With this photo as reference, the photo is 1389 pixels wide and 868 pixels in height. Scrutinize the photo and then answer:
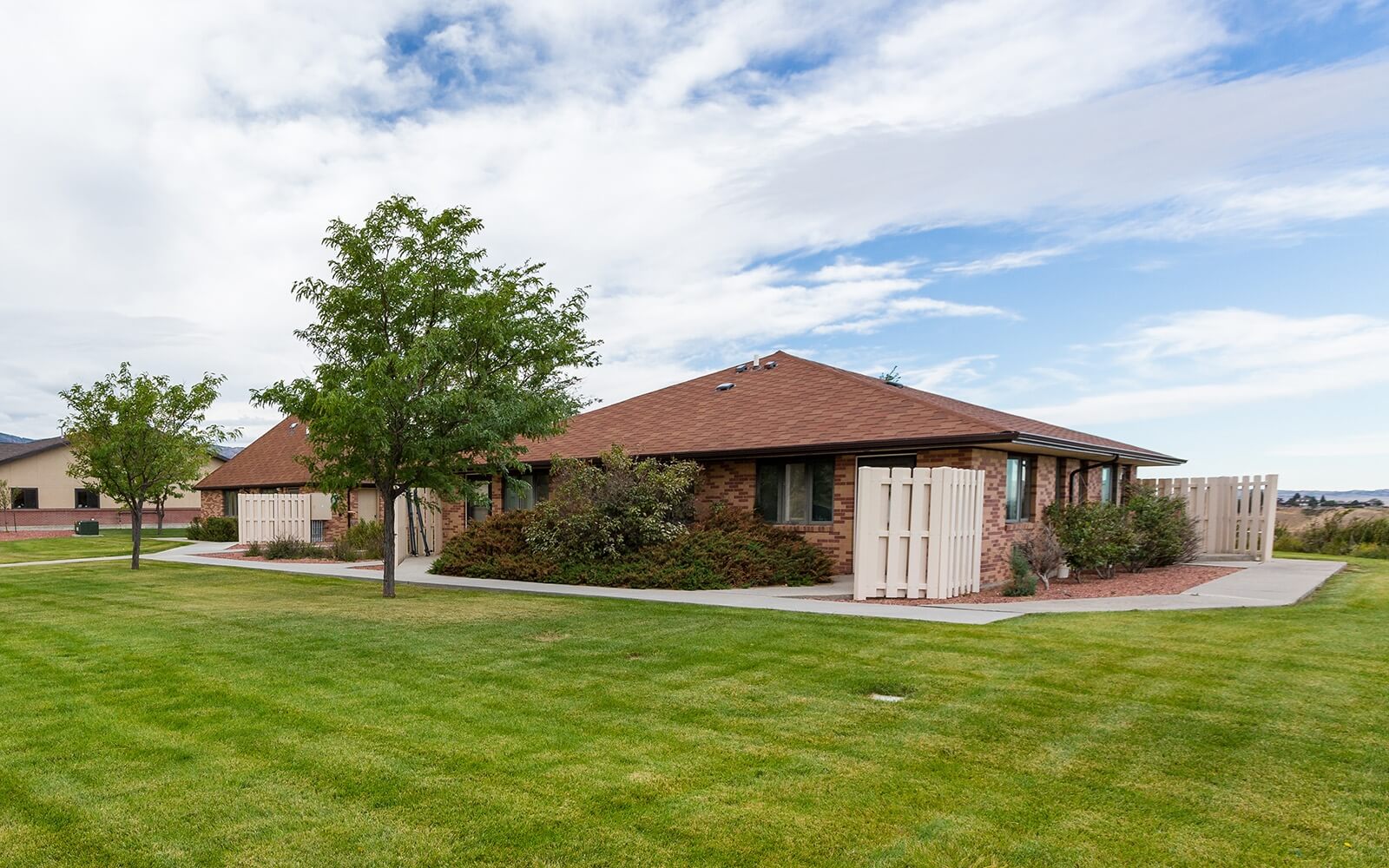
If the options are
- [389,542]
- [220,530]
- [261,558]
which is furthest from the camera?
[220,530]

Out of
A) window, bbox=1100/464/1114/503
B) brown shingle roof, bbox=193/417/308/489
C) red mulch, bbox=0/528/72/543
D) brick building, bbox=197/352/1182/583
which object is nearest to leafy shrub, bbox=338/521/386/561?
brick building, bbox=197/352/1182/583

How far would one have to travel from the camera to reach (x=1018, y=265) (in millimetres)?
18953

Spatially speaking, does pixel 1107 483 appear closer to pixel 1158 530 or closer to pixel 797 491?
pixel 1158 530

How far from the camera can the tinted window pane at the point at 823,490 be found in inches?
647

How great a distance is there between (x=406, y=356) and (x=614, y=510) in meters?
5.52

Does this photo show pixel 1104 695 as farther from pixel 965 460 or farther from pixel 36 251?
pixel 36 251

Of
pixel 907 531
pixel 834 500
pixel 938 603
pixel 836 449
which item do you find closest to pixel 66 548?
pixel 834 500

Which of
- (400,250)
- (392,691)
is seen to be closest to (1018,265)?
(400,250)

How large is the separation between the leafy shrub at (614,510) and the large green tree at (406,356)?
8.89 ft

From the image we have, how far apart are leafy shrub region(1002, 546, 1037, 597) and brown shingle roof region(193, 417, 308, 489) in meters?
24.9

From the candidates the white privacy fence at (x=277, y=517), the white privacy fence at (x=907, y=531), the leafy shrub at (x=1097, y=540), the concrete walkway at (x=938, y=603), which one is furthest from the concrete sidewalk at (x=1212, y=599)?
the white privacy fence at (x=277, y=517)

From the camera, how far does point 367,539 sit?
76.6ft

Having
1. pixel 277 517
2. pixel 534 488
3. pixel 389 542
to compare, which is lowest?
pixel 277 517

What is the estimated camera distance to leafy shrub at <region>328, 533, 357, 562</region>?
2248cm
